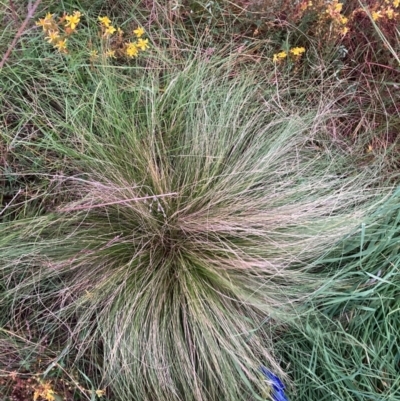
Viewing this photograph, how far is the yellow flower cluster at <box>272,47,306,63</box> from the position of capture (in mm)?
1749

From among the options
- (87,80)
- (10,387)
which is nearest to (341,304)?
(10,387)

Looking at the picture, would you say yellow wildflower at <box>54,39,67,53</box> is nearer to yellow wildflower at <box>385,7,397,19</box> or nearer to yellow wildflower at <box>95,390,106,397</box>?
yellow wildflower at <box>95,390,106,397</box>

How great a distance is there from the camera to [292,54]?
71.5 inches

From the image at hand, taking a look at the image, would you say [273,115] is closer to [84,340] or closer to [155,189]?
[155,189]

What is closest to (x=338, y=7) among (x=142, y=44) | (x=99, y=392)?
(x=142, y=44)

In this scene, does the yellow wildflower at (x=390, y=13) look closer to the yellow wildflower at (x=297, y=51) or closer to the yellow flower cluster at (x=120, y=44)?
the yellow wildflower at (x=297, y=51)

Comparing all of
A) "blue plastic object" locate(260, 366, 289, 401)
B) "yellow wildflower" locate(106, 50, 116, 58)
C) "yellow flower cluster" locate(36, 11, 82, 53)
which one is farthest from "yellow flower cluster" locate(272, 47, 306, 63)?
"blue plastic object" locate(260, 366, 289, 401)

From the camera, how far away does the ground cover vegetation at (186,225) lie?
57.5 inches

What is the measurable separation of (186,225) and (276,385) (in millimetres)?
544

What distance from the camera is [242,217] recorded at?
1526 mm

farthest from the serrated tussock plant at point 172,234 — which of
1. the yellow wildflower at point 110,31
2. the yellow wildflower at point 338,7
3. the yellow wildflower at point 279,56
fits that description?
the yellow wildflower at point 338,7

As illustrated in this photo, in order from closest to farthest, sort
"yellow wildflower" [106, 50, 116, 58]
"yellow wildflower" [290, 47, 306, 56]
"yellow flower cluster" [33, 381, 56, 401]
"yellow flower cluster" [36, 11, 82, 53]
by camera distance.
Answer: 1. "yellow flower cluster" [33, 381, 56, 401]
2. "yellow flower cluster" [36, 11, 82, 53]
3. "yellow wildflower" [106, 50, 116, 58]
4. "yellow wildflower" [290, 47, 306, 56]

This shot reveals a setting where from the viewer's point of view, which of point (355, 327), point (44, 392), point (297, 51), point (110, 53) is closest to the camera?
A: point (44, 392)

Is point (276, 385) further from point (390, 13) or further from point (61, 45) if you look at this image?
point (390, 13)
